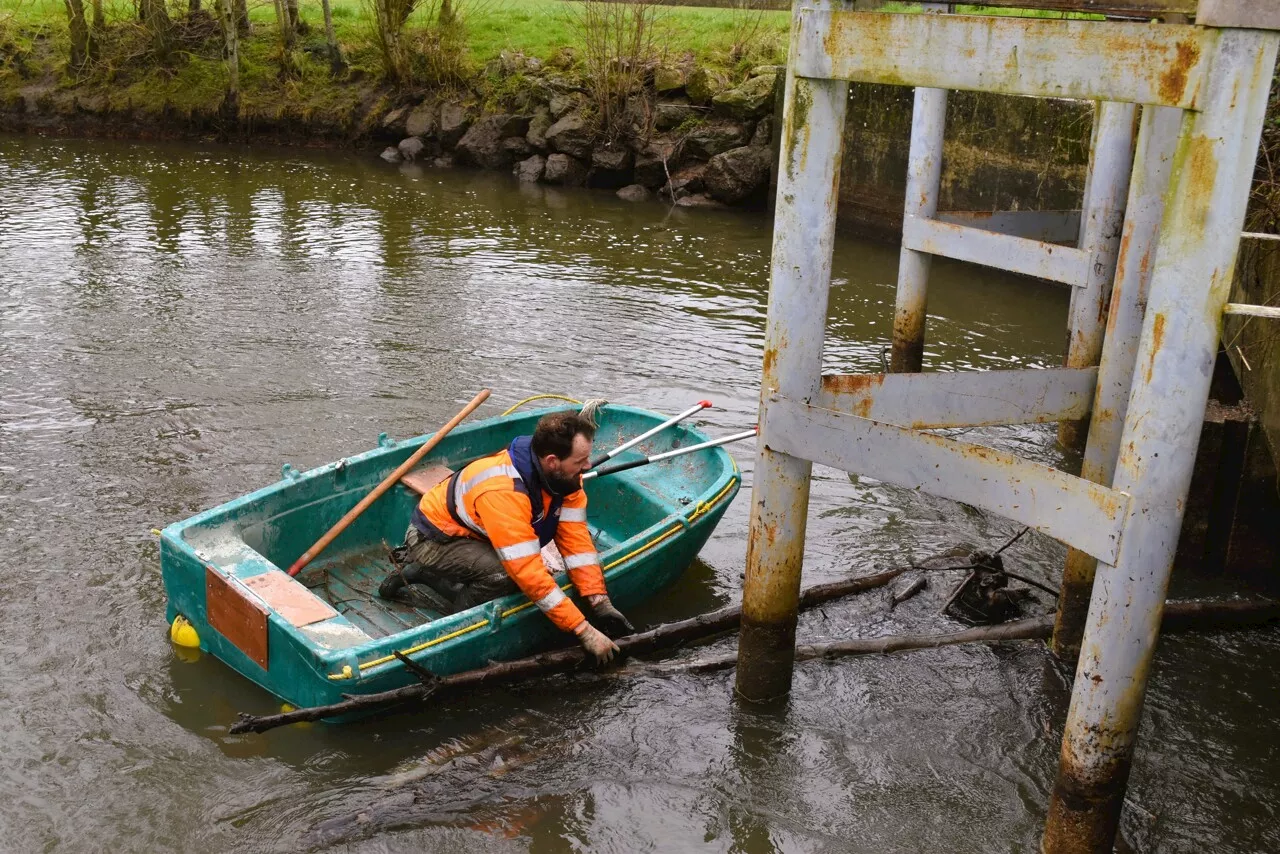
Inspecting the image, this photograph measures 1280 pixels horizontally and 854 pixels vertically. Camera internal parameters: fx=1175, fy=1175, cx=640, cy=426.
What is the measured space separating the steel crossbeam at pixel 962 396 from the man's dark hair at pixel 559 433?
4.14 ft

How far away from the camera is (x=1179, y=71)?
3.69 m

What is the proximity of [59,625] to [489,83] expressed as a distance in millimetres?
14950

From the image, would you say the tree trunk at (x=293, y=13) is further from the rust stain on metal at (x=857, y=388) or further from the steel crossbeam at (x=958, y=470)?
the steel crossbeam at (x=958, y=470)

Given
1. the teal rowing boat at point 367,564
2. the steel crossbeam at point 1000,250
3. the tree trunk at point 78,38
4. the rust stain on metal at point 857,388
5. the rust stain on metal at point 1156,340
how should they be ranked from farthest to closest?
the tree trunk at point 78,38
the steel crossbeam at point 1000,250
the teal rowing boat at point 367,564
the rust stain on metal at point 857,388
the rust stain on metal at point 1156,340

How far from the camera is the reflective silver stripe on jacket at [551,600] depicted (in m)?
5.57

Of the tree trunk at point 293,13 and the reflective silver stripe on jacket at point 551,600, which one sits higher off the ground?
the tree trunk at point 293,13

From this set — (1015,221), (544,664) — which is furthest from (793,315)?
(1015,221)

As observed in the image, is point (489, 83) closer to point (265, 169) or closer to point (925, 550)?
point (265, 169)

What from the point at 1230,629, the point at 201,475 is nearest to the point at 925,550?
the point at 1230,629

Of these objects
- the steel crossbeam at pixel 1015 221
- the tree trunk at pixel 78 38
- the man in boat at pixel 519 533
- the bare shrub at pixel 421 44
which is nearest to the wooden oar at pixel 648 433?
the man in boat at pixel 519 533

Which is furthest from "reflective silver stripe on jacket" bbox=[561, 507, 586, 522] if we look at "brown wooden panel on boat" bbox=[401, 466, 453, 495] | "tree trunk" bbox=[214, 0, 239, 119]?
"tree trunk" bbox=[214, 0, 239, 119]

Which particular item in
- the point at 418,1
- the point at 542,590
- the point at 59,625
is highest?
the point at 418,1

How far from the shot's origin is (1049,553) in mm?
7473

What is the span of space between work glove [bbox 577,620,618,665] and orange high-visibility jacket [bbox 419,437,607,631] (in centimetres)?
6
